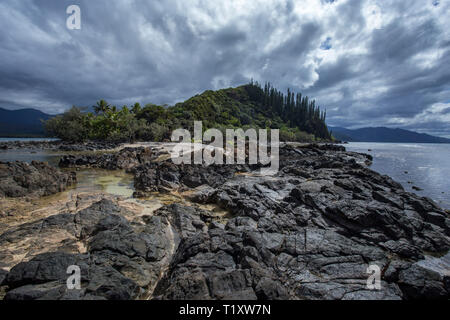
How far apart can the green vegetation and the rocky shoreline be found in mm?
45440

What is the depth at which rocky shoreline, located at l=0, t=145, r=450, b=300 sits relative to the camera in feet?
13.1

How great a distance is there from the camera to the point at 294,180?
14719 millimetres

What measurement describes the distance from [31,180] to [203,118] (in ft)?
230

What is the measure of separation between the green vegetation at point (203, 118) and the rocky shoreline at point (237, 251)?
1789 inches

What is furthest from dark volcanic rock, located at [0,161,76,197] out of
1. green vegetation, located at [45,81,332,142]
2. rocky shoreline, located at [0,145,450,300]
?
green vegetation, located at [45,81,332,142]

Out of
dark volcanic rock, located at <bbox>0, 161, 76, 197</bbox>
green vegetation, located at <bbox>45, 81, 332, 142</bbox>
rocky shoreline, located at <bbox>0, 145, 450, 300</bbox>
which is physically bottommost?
rocky shoreline, located at <bbox>0, 145, 450, 300</bbox>

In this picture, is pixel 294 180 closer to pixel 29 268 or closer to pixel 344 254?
pixel 344 254

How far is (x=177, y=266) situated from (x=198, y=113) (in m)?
76.9

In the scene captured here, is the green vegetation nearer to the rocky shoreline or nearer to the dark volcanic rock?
the dark volcanic rock

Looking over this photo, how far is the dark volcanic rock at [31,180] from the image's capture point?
390 inches

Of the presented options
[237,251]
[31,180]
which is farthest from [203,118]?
[237,251]

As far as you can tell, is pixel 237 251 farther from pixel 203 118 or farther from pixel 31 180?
pixel 203 118

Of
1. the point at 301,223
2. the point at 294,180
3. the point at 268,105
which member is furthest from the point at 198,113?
the point at 301,223

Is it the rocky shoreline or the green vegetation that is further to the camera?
the green vegetation
